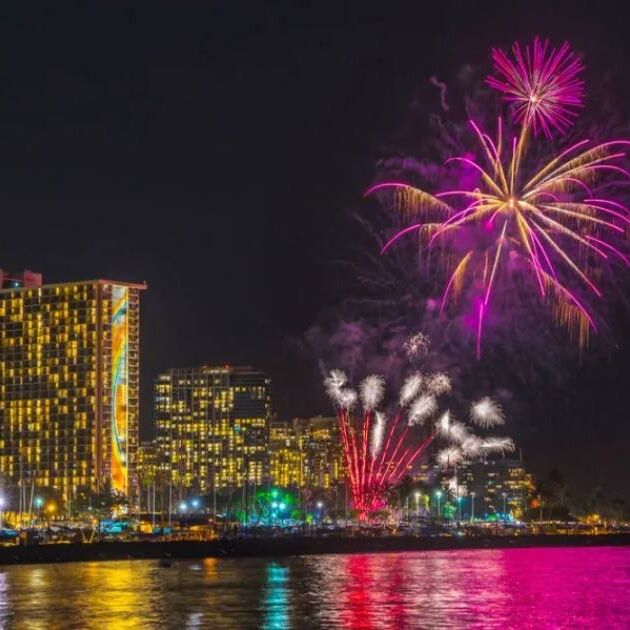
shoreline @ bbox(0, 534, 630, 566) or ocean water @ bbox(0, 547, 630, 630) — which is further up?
shoreline @ bbox(0, 534, 630, 566)

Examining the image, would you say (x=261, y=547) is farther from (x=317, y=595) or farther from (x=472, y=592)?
(x=317, y=595)

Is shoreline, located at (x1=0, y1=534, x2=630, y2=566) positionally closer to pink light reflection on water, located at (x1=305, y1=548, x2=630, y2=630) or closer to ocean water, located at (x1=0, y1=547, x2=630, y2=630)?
ocean water, located at (x1=0, y1=547, x2=630, y2=630)

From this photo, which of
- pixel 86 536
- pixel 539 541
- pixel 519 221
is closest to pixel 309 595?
pixel 519 221

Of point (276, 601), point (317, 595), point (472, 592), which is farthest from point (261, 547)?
point (276, 601)

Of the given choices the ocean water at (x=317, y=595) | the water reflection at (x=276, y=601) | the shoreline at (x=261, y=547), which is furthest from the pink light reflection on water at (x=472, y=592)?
the shoreline at (x=261, y=547)

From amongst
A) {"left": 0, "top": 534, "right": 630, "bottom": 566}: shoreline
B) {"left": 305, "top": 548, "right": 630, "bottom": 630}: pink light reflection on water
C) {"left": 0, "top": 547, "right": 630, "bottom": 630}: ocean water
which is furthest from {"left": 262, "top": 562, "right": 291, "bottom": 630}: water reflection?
{"left": 0, "top": 534, "right": 630, "bottom": 566}: shoreline

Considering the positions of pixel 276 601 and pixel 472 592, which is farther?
pixel 472 592
